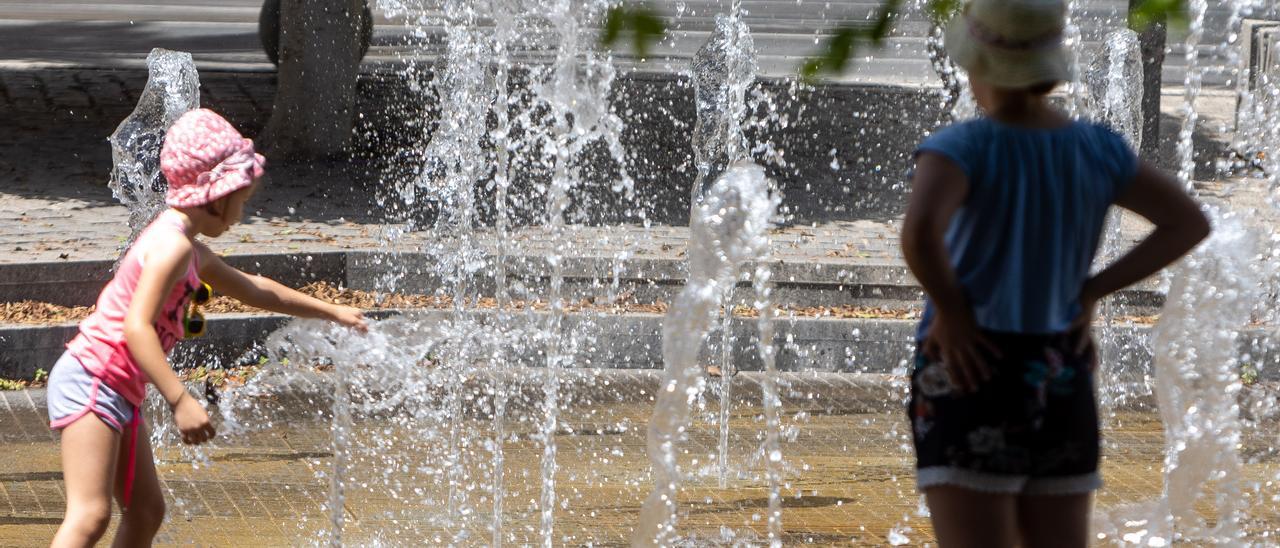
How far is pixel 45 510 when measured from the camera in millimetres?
4730

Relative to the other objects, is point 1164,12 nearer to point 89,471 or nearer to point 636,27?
point 636,27

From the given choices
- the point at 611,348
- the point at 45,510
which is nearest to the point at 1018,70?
the point at 45,510

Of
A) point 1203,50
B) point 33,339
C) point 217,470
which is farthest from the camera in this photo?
point 1203,50

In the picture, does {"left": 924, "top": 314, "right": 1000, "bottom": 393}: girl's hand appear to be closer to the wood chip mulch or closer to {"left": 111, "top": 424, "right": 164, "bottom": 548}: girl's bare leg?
{"left": 111, "top": 424, "right": 164, "bottom": 548}: girl's bare leg

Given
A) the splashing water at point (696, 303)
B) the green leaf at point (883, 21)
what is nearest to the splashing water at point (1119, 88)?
the splashing water at point (696, 303)

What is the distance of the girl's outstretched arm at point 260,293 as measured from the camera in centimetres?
339

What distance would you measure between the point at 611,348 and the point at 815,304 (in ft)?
3.91

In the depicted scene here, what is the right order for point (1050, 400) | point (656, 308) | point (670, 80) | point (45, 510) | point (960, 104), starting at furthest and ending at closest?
point (670, 80), point (960, 104), point (656, 308), point (45, 510), point (1050, 400)

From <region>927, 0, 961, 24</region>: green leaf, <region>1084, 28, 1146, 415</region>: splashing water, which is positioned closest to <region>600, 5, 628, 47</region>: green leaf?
<region>927, 0, 961, 24</region>: green leaf

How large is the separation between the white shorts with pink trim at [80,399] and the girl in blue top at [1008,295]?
169 cm

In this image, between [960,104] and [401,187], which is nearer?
[960,104]

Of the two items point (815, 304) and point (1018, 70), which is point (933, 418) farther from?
point (815, 304)

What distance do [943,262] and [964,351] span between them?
0.48ft

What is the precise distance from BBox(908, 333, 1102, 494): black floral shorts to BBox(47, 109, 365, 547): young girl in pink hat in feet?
A: 4.77
